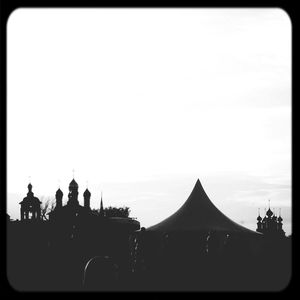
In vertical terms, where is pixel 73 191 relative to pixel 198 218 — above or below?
above

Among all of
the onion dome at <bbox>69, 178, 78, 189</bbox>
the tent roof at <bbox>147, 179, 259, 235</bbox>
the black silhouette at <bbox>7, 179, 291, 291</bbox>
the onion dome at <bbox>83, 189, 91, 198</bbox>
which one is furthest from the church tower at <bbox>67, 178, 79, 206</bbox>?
the tent roof at <bbox>147, 179, 259, 235</bbox>

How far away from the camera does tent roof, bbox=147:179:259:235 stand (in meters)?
28.6

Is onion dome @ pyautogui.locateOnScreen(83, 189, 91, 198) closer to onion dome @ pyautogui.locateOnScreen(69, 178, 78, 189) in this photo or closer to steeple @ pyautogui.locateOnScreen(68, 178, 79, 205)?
steeple @ pyautogui.locateOnScreen(68, 178, 79, 205)

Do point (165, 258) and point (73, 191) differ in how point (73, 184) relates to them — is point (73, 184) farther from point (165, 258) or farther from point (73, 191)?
point (165, 258)

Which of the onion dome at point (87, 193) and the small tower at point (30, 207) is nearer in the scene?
the small tower at point (30, 207)

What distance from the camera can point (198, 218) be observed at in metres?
29.0

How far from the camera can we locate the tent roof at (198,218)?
28.6m

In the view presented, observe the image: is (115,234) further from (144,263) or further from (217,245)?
(144,263)

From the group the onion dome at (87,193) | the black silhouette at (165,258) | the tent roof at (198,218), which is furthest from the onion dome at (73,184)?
the tent roof at (198,218)

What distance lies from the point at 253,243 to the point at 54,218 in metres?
27.9

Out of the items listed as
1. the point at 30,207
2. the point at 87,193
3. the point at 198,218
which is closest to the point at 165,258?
the point at 198,218

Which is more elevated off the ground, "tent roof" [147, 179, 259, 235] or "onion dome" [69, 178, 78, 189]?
"onion dome" [69, 178, 78, 189]

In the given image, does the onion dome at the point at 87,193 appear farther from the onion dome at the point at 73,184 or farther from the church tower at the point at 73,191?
the onion dome at the point at 73,184
